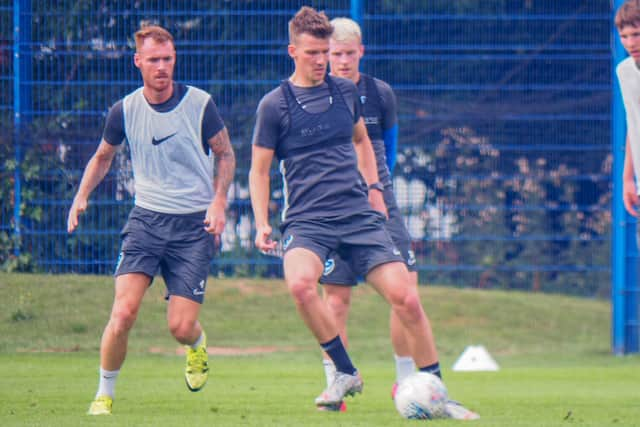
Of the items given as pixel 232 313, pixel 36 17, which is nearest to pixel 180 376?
pixel 232 313

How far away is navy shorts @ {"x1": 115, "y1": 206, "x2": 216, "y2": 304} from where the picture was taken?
6.49 metres

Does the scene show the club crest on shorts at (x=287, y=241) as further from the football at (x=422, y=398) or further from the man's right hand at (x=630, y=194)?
the man's right hand at (x=630, y=194)

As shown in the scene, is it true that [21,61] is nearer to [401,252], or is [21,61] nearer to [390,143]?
[390,143]

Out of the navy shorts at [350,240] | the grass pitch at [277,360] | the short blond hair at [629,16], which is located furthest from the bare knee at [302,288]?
the short blond hair at [629,16]

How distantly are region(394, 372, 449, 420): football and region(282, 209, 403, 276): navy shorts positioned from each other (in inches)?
24.4

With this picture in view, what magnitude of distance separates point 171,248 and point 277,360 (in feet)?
12.9

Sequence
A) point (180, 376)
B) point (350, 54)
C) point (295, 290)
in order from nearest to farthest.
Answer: point (295, 290) < point (350, 54) < point (180, 376)

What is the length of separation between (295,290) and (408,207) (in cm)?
509

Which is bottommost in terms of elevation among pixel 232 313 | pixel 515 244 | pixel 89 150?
pixel 232 313

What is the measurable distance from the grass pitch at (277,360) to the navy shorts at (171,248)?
703 millimetres

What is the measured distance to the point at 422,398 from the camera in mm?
5711

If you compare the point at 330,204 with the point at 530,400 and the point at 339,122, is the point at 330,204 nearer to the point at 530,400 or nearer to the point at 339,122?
the point at 339,122

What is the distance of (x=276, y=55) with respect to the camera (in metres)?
10.8

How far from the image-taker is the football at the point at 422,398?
5.71 meters
